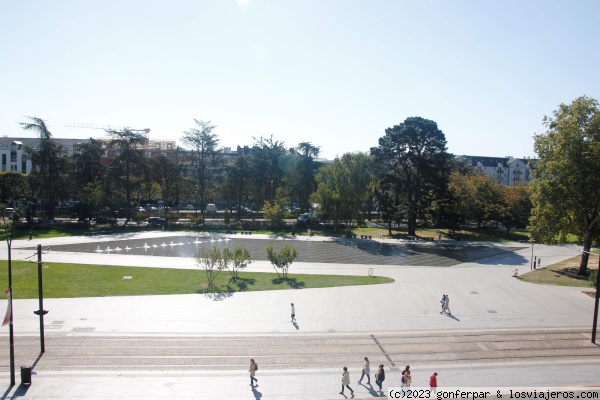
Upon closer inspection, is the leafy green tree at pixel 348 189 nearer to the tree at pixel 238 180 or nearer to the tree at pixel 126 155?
the tree at pixel 238 180

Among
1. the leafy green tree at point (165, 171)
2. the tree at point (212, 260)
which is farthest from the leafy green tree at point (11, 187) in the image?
the tree at point (212, 260)

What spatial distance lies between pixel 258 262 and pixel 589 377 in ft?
88.8

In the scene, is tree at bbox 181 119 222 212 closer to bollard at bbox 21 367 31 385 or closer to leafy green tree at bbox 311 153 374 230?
leafy green tree at bbox 311 153 374 230

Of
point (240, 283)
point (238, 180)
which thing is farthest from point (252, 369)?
point (238, 180)

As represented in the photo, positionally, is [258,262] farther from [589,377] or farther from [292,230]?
[589,377]

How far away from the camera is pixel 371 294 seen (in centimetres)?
2862

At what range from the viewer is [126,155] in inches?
2500

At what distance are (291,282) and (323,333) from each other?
10007 millimetres

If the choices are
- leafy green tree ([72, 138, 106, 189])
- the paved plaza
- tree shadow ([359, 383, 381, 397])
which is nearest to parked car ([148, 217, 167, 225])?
leafy green tree ([72, 138, 106, 189])

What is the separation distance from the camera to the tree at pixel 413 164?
54.8 meters

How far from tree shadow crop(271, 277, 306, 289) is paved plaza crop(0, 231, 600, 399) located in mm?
1290

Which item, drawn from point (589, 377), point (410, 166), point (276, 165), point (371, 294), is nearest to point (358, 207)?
point (410, 166)

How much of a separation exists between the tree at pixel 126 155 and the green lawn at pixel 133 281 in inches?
1208

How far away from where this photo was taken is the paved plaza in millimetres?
16312
